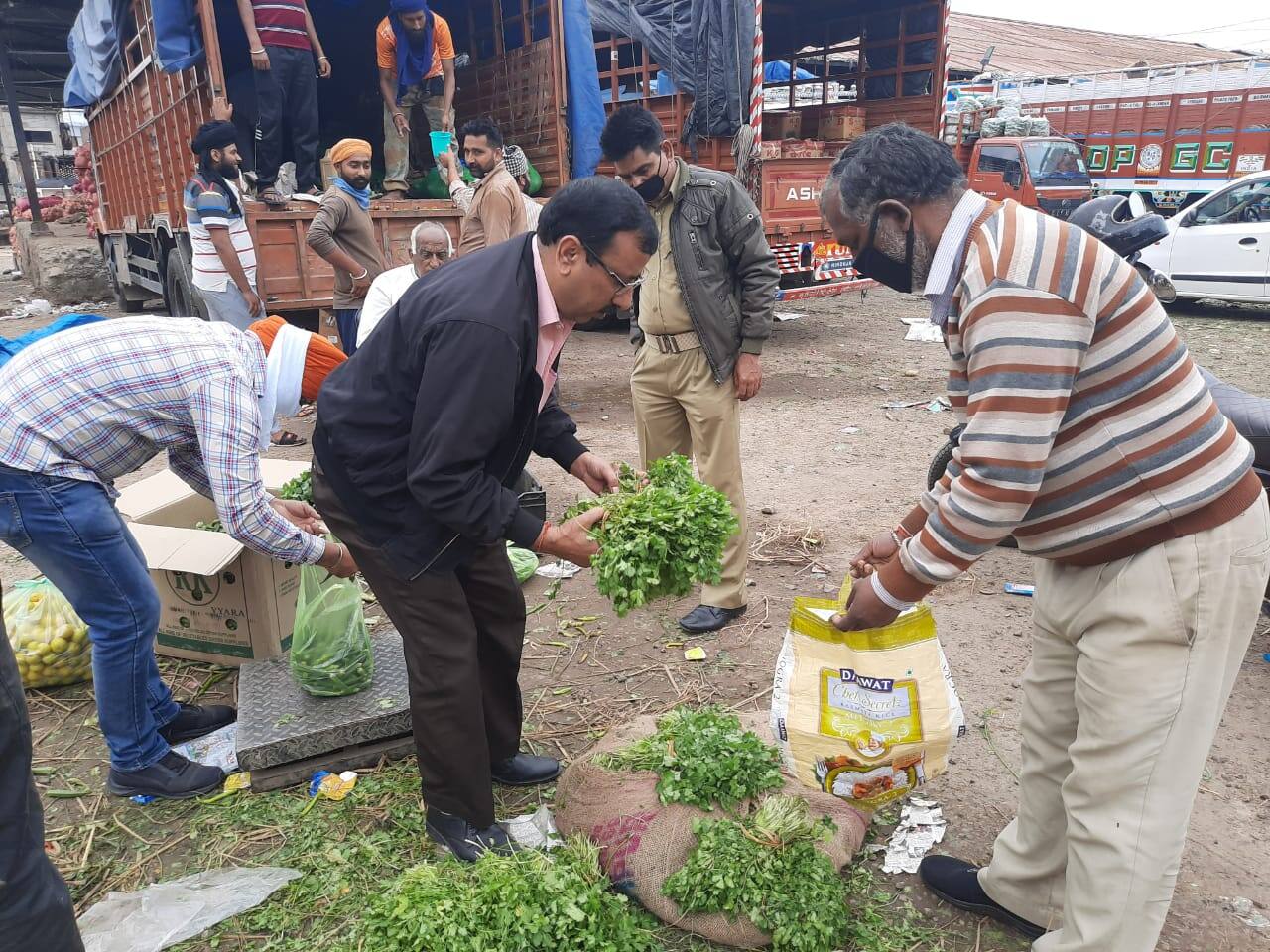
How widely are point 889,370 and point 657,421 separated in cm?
577

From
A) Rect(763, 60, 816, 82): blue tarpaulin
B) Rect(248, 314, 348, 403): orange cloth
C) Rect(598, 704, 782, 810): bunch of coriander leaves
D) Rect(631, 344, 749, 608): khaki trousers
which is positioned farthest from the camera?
Rect(763, 60, 816, 82): blue tarpaulin

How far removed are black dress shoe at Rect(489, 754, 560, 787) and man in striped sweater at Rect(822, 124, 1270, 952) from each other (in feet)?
5.48

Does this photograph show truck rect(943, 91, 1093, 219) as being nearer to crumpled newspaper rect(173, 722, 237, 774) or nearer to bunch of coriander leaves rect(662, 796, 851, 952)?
bunch of coriander leaves rect(662, 796, 851, 952)

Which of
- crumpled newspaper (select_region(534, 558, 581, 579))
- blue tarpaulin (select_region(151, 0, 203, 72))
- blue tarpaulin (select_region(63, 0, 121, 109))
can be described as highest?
blue tarpaulin (select_region(63, 0, 121, 109))

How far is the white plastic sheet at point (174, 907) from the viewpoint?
8.04ft

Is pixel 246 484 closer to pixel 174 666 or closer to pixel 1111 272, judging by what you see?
pixel 174 666

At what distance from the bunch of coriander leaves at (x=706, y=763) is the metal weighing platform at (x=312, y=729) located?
3.07 ft

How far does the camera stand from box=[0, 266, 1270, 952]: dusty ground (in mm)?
2680

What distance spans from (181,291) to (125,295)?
5592 mm

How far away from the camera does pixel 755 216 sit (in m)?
3.96

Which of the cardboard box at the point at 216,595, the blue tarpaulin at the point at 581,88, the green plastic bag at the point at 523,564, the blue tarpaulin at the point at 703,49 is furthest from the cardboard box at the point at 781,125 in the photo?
the cardboard box at the point at 216,595

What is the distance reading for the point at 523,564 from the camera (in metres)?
4.80

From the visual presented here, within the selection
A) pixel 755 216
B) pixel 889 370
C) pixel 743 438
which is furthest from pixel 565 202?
pixel 889 370

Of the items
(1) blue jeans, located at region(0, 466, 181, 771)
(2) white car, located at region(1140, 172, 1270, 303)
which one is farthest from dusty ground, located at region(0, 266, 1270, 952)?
(2) white car, located at region(1140, 172, 1270, 303)
